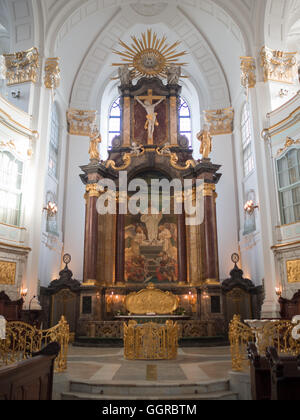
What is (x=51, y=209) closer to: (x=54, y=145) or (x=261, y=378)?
(x=54, y=145)

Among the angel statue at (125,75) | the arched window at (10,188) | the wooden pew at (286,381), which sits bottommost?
the wooden pew at (286,381)

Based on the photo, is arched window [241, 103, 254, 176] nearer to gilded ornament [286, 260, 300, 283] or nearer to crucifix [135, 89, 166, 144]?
crucifix [135, 89, 166, 144]

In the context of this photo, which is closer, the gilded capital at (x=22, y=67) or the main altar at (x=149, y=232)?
the main altar at (x=149, y=232)

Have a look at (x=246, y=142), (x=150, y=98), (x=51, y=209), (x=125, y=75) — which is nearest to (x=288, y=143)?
(x=246, y=142)

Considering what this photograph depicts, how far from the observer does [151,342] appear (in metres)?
9.90

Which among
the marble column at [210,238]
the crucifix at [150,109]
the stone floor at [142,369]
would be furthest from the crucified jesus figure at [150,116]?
the stone floor at [142,369]

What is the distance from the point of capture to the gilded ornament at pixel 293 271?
13.3 metres

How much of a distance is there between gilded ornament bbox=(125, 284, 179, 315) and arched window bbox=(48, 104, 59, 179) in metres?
7.36

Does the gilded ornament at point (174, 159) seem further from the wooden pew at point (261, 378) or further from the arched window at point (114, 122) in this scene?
the wooden pew at point (261, 378)

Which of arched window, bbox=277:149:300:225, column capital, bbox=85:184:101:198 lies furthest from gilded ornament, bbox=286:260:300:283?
column capital, bbox=85:184:101:198

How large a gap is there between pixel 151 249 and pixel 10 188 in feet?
21.9

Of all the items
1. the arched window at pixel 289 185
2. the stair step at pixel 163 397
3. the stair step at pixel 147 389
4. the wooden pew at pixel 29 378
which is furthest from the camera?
the arched window at pixel 289 185

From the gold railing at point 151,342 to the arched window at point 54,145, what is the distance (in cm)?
1074
